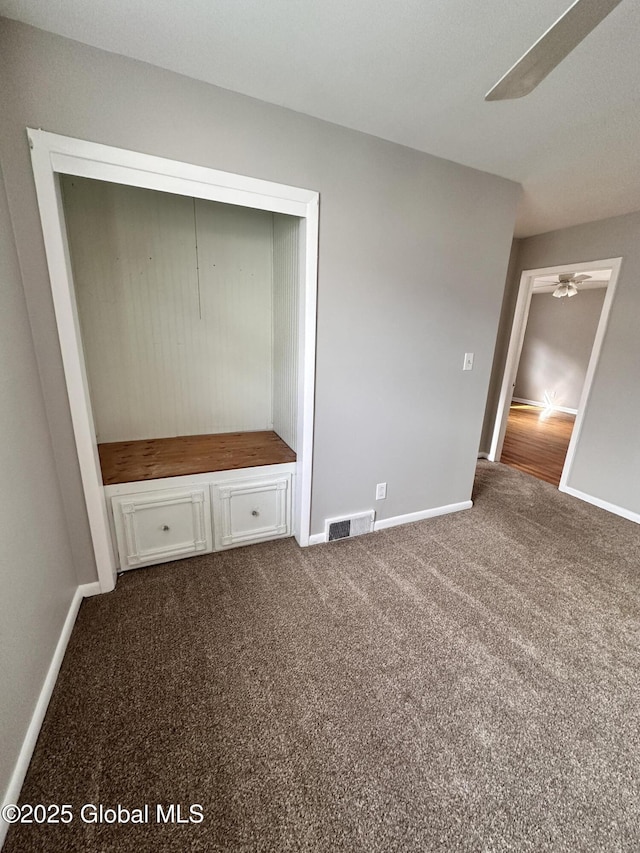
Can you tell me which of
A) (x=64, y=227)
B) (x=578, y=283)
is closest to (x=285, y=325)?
(x=64, y=227)

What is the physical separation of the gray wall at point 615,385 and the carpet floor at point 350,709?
1.12m

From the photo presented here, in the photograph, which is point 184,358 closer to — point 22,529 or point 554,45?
point 22,529

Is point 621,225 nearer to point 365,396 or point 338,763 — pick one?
point 365,396

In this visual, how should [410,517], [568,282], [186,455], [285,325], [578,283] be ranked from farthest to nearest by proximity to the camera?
1. [578,283]
2. [568,282]
3. [410,517]
4. [285,325]
5. [186,455]

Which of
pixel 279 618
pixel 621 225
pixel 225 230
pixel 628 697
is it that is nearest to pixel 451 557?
pixel 628 697

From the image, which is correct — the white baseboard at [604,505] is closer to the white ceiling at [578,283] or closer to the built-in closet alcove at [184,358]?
the built-in closet alcove at [184,358]

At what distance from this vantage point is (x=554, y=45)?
2.97 feet

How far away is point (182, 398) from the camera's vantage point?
2.57 meters

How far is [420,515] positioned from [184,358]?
2.20 m

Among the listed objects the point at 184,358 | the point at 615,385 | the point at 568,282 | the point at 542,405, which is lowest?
the point at 542,405

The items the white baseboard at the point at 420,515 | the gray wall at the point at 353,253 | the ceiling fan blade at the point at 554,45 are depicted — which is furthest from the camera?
the white baseboard at the point at 420,515

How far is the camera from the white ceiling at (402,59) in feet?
3.94

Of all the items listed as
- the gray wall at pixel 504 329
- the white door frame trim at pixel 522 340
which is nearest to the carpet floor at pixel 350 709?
the white door frame trim at pixel 522 340

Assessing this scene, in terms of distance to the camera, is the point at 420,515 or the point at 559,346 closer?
the point at 420,515
